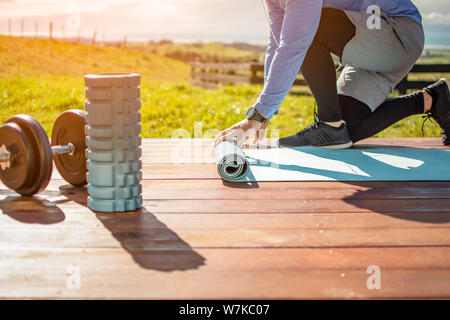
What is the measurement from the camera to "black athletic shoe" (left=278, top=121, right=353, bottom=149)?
98.6 inches

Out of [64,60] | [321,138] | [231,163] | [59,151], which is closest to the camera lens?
[59,151]

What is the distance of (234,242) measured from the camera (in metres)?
1.30

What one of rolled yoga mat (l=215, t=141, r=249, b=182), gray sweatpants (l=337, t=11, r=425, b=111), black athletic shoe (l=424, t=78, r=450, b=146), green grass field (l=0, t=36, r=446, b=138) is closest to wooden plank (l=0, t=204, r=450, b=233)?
rolled yoga mat (l=215, t=141, r=249, b=182)

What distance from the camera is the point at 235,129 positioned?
2115 millimetres

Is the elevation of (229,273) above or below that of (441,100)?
below

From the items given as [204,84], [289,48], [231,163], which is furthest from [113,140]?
[204,84]

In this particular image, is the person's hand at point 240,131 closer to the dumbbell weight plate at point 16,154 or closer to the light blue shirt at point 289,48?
the light blue shirt at point 289,48

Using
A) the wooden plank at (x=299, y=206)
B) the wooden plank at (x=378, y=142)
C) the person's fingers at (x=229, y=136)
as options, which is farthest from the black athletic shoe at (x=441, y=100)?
the person's fingers at (x=229, y=136)

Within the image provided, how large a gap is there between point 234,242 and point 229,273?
0.65 ft

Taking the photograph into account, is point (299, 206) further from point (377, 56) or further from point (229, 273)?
point (377, 56)

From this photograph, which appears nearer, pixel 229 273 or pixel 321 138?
pixel 229 273

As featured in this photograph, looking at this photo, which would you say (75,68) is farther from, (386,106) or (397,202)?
(397,202)

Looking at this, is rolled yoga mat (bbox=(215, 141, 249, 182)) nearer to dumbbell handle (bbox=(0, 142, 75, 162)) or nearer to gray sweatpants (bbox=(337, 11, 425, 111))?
dumbbell handle (bbox=(0, 142, 75, 162))

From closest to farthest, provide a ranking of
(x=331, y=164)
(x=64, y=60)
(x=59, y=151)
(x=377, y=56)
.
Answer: (x=59, y=151)
(x=331, y=164)
(x=377, y=56)
(x=64, y=60)
